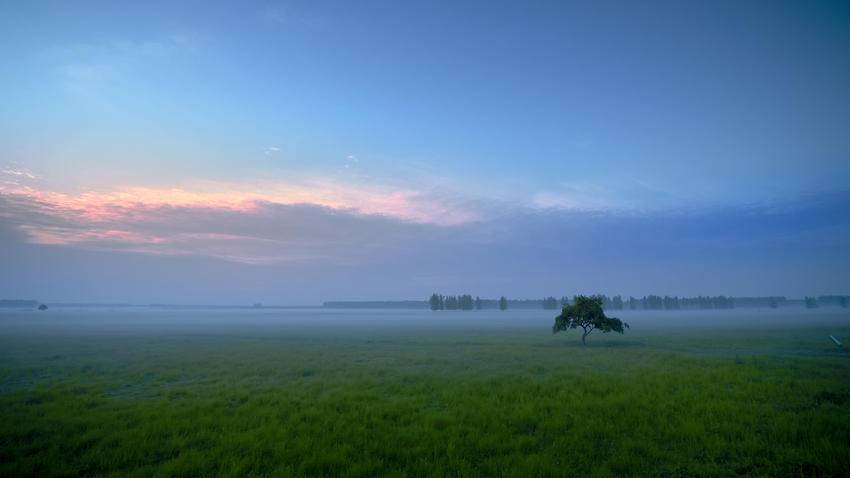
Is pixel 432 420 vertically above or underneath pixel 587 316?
underneath

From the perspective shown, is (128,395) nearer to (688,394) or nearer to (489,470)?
(489,470)

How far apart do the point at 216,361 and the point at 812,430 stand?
44.4 m

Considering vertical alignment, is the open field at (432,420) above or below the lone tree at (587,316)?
below

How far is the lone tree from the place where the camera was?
54.8 metres

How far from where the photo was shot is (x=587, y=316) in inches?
2181

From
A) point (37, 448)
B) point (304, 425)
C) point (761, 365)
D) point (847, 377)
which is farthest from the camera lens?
point (761, 365)

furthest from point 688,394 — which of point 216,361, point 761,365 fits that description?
point 216,361

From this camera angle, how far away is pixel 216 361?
131ft

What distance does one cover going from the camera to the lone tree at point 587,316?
5475cm

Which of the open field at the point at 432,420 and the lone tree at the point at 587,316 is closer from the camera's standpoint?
the open field at the point at 432,420

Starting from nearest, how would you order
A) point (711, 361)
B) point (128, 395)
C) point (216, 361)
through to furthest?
point (128, 395), point (711, 361), point (216, 361)

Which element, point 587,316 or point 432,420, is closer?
point 432,420

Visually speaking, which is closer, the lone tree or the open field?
the open field

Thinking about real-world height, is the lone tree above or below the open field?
above
